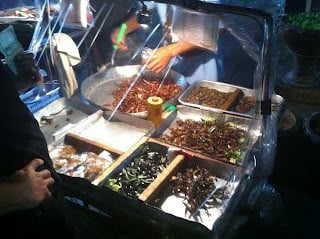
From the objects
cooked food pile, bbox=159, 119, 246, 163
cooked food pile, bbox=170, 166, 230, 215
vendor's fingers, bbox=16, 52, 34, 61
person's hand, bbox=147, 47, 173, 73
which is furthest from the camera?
person's hand, bbox=147, 47, 173, 73

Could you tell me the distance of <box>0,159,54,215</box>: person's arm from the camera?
5.07 ft

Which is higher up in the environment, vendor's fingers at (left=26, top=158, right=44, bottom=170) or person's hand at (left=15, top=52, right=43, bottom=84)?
person's hand at (left=15, top=52, right=43, bottom=84)

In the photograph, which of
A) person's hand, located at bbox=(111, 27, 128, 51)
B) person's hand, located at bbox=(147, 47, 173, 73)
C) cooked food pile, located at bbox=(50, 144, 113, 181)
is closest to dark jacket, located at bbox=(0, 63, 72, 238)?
cooked food pile, located at bbox=(50, 144, 113, 181)

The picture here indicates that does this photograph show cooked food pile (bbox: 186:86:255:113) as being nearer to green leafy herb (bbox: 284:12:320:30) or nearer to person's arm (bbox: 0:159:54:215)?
green leafy herb (bbox: 284:12:320:30)

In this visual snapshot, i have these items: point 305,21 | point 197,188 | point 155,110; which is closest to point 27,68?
point 155,110

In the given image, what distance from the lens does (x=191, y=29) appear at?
7.43 feet

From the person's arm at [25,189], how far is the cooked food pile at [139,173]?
0.54 metres

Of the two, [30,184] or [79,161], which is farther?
[79,161]

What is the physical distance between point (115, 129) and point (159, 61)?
114cm

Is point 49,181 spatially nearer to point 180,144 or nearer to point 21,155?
point 21,155

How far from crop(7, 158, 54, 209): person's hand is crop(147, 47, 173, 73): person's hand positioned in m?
2.06

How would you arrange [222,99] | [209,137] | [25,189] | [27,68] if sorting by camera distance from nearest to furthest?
[25,189] → [27,68] → [209,137] → [222,99]

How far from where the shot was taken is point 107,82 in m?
3.47

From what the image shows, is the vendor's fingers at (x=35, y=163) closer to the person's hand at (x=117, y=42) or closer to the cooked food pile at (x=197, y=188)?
the cooked food pile at (x=197, y=188)
